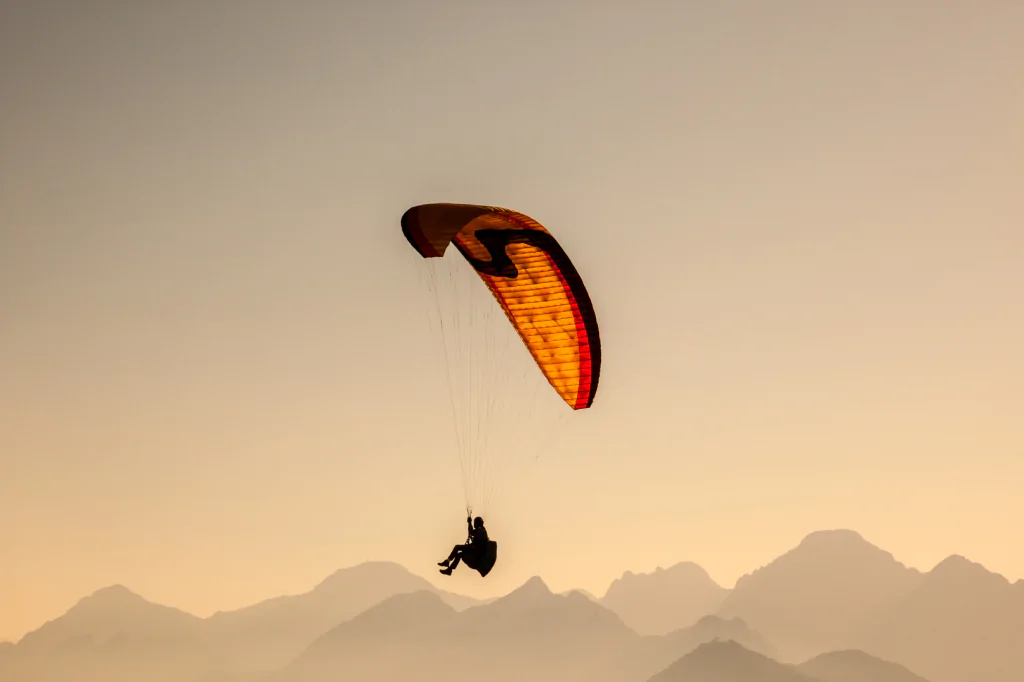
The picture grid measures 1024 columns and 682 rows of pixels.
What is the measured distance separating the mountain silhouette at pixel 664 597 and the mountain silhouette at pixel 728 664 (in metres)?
11.3

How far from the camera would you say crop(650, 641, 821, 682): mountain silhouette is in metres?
151

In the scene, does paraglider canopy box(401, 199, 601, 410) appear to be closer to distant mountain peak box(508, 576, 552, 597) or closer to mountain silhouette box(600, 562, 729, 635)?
mountain silhouette box(600, 562, 729, 635)

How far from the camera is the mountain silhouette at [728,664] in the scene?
15062 cm

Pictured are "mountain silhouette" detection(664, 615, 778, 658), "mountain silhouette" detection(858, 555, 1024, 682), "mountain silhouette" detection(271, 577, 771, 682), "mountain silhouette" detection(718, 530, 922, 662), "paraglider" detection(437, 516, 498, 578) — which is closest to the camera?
"paraglider" detection(437, 516, 498, 578)

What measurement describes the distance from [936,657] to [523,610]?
2500 inches

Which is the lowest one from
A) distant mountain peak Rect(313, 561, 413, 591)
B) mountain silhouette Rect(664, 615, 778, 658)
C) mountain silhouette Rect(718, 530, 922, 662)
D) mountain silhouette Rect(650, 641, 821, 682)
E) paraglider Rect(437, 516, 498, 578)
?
paraglider Rect(437, 516, 498, 578)

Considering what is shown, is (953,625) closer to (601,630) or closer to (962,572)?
(962,572)

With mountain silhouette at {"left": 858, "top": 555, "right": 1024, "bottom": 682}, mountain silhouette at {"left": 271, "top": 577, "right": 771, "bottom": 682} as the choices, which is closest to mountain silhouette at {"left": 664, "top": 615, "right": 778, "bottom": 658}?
mountain silhouette at {"left": 271, "top": 577, "right": 771, "bottom": 682}

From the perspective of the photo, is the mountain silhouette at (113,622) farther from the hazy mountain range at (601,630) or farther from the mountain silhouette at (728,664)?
the mountain silhouette at (728,664)

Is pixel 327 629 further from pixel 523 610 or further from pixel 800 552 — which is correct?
pixel 800 552

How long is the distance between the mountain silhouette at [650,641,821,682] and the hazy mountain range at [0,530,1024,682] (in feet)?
0.89

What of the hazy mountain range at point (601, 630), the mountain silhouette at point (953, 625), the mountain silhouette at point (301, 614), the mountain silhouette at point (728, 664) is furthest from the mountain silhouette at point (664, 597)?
the mountain silhouette at point (953, 625)

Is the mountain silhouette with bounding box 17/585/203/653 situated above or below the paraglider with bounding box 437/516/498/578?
above

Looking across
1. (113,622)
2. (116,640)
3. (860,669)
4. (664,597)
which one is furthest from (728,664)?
(113,622)
